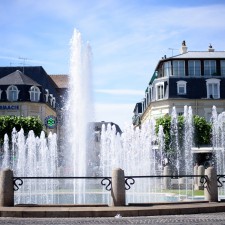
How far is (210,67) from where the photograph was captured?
5941cm

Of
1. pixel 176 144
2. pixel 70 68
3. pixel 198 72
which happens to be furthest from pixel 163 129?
pixel 70 68

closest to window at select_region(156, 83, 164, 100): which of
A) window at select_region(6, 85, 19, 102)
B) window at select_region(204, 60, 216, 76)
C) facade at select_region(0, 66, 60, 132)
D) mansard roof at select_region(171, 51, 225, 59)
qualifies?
mansard roof at select_region(171, 51, 225, 59)

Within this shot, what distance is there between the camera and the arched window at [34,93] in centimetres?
6706

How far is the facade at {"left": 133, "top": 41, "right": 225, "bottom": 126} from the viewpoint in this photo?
56.8m

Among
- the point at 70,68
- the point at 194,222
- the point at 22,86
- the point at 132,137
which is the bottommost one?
the point at 194,222

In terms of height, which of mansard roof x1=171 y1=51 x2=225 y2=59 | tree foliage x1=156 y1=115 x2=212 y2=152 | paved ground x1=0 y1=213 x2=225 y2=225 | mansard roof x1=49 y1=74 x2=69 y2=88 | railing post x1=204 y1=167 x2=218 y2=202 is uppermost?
mansard roof x1=49 y1=74 x2=69 y2=88

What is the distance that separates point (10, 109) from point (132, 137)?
3263 centimetres

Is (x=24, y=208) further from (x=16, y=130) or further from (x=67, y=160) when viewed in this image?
(x=16, y=130)

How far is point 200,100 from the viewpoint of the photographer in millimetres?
56938

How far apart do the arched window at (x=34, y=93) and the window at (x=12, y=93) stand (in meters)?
2.00

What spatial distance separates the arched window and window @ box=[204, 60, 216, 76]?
23791 mm

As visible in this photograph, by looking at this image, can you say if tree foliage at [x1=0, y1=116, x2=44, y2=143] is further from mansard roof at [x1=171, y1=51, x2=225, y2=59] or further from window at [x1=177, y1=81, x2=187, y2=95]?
mansard roof at [x1=171, y1=51, x2=225, y2=59]

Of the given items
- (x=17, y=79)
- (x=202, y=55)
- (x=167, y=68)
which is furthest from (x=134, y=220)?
(x=17, y=79)

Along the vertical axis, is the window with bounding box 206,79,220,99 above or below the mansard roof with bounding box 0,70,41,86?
below
